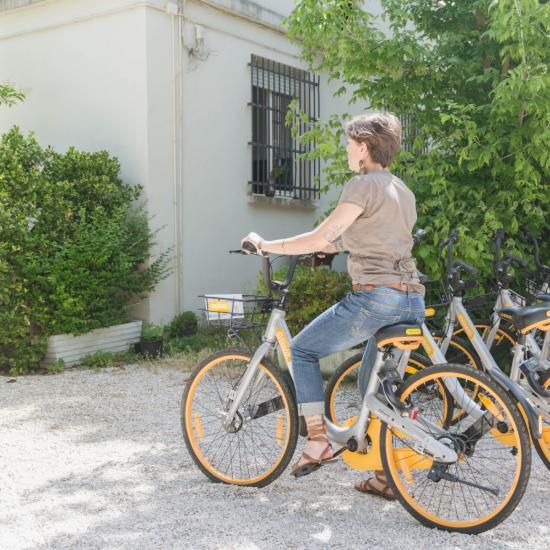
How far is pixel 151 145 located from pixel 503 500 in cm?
602

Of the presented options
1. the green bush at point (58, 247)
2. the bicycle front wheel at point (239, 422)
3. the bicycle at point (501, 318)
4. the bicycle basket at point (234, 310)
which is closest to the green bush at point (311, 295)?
the bicycle at point (501, 318)

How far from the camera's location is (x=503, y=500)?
325cm

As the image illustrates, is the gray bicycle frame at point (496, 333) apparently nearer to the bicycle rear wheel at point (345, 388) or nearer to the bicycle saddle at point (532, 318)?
the bicycle saddle at point (532, 318)

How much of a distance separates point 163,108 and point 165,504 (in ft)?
18.3

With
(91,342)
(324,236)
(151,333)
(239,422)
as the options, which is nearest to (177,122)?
(151,333)

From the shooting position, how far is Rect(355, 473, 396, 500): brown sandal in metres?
3.82

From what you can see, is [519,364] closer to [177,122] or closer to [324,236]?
[324,236]

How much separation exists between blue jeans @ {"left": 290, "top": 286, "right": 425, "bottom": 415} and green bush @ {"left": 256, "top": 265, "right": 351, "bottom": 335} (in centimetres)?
296

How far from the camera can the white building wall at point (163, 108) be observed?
8.32 meters

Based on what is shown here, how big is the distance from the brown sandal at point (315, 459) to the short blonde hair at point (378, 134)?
Result: 133cm

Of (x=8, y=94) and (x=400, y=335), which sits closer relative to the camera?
(x=400, y=335)

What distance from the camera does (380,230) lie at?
3412 millimetres

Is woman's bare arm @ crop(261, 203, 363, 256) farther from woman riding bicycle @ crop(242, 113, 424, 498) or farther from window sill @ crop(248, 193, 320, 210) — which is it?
window sill @ crop(248, 193, 320, 210)

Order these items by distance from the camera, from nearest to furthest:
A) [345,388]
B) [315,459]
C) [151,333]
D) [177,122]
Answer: [315,459]
[345,388]
[151,333]
[177,122]
